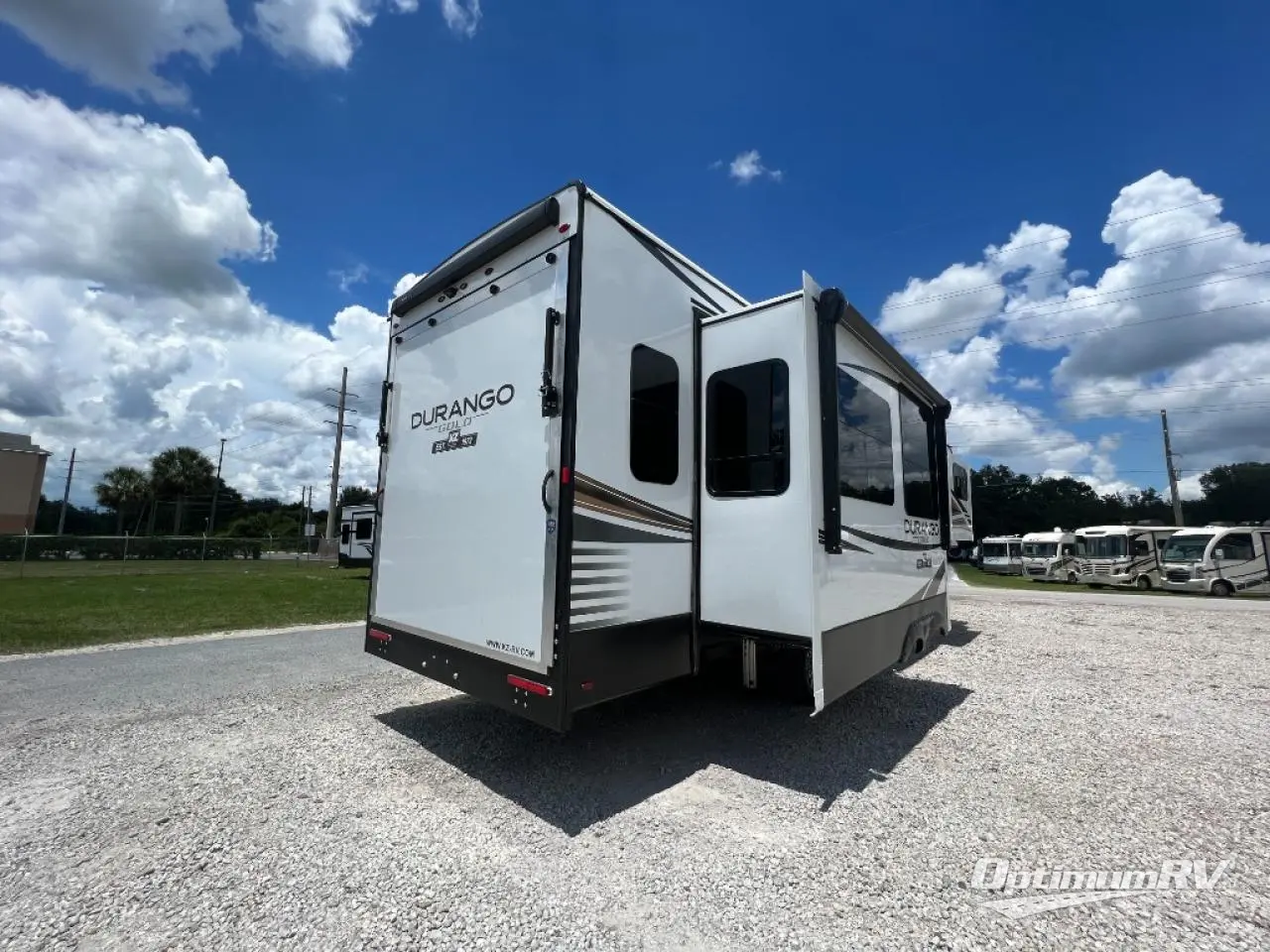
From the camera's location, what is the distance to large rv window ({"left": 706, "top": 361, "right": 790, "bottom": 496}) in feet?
12.0

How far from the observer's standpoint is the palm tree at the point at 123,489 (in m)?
42.3

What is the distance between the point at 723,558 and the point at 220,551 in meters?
29.8

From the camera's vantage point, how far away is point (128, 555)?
2314 cm

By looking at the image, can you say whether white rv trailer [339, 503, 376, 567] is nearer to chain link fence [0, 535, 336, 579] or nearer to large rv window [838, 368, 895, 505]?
chain link fence [0, 535, 336, 579]

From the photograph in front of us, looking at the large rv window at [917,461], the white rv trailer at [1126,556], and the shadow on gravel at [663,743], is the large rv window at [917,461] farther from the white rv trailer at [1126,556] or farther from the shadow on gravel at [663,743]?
the white rv trailer at [1126,556]

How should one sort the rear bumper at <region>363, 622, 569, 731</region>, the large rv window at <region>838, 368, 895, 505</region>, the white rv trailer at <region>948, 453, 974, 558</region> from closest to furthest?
the rear bumper at <region>363, 622, 569, 731</region> < the large rv window at <region>838, 368, 895, 505</region> < the white rv trailer at <region>948, 453, 974, 558</region>

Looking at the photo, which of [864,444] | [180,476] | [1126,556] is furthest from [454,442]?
[180,476]

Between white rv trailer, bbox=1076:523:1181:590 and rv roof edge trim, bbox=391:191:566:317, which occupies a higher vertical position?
rv roof edge trim, bbox=391:191:566:317

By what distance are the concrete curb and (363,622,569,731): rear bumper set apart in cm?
486

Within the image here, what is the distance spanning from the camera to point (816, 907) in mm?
2318

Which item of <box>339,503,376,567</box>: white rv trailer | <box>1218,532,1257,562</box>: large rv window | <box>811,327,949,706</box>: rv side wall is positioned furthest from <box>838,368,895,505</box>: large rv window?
<box>1218,532,1257,562</box>: large rv window

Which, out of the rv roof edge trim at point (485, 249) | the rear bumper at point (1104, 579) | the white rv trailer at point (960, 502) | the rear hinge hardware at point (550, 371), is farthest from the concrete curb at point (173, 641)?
the rear bumper at point (1104, 579)

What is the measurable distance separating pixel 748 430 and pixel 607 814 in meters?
2.41

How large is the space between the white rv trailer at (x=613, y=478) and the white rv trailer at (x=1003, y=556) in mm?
36612
